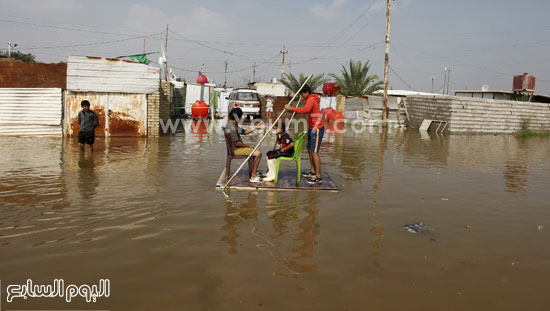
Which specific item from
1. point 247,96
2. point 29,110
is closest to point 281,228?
point 29,110

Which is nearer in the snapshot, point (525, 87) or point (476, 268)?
point (476, 268)

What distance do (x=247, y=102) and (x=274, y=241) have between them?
70.1ft

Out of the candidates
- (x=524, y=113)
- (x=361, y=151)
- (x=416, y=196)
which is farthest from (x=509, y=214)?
(x=524, y=113)

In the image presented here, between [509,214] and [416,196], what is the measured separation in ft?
4.41

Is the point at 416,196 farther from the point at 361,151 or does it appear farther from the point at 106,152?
the point at 106,152

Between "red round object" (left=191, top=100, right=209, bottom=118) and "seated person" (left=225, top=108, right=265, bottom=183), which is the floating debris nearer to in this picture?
"seated person" (left=225, top=108, right=265, bottom=183)

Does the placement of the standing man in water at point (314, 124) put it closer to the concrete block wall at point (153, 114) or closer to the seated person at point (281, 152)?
the seated person at point (281, 152)

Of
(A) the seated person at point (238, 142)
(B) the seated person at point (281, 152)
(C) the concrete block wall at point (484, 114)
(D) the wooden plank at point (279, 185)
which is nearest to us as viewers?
(D) the wooden plank at point (279, 185)

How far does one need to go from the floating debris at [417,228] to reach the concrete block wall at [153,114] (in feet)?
37.7

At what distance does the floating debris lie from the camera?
14.5ft

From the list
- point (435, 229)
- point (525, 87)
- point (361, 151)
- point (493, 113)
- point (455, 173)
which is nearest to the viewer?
point (435, 229)

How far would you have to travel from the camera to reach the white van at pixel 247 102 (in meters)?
24.8

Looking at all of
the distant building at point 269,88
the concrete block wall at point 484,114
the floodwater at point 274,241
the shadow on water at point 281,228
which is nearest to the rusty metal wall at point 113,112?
the floodwater at point 274,241

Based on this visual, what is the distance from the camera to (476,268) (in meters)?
3.48
